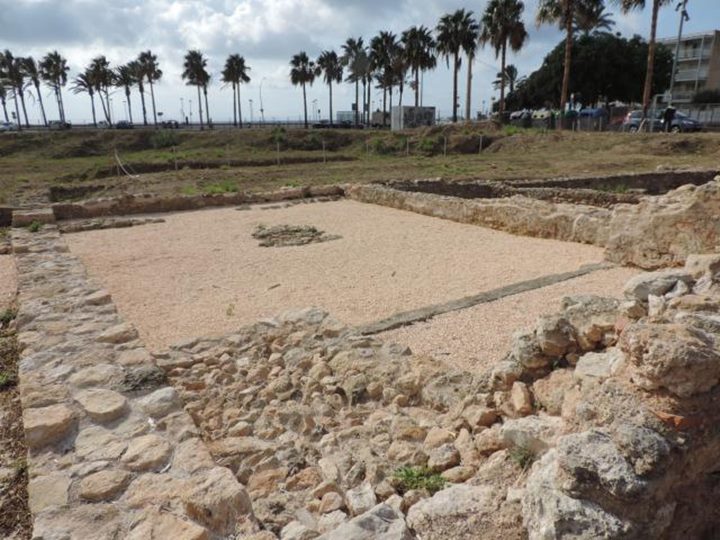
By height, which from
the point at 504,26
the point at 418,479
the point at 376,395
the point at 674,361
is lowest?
the point at 376,395

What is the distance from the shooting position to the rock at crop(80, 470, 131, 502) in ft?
8.88

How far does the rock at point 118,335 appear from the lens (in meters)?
4.61

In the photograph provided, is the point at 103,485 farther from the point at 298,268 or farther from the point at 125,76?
the point at 125,76

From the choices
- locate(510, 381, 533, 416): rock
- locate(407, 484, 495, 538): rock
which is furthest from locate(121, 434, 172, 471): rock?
locate(510, 381, 533, 416): rock

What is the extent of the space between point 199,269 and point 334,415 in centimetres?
478

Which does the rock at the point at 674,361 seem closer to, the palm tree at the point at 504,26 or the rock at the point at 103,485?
the rock at the point at 103,485

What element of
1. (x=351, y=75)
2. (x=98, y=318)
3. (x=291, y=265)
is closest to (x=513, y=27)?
(x=351, y=75)

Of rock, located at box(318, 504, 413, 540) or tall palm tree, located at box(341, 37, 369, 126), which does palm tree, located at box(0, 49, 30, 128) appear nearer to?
tall palm tree, located at box(341, 37, 369, 126)

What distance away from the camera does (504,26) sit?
38156 millimetres

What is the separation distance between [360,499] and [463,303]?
11.1ft

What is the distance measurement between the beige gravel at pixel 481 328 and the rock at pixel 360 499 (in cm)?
180

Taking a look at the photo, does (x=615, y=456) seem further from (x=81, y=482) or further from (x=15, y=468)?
(x=15, y=468)

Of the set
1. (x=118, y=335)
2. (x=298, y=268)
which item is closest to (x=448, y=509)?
(x=118, y=335)

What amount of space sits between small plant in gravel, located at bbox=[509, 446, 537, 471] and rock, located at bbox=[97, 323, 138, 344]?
11.4 feet
